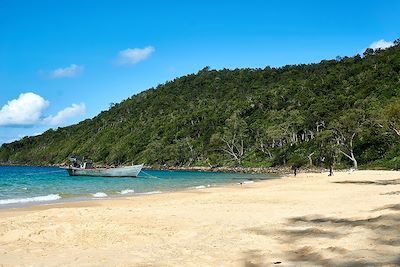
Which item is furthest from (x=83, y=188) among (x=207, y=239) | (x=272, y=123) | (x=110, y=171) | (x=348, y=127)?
(x=272, y=123)

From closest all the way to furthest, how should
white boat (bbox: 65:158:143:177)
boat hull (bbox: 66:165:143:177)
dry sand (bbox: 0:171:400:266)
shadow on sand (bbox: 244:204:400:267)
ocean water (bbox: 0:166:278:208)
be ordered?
1. shadow on sand (bbox: 244:204:400:267)
2. dry sand (bbox: 0:171:400:266)
3. ocean water (bbox: 0:166:278:208)
4. boat hull (bbox: 66:165:143:177)
5. white boat (bbox: 65:158:143:177)

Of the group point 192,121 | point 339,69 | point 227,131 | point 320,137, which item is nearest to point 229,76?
point 192,121

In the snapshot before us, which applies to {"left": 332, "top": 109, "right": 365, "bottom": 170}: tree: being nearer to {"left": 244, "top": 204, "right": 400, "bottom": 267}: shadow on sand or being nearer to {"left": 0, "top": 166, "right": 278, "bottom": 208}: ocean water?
{"left": 0, "top": 166, "right": 278, "bottom": 208}: ocean water

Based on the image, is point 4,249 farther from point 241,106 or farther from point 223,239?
point 241,106

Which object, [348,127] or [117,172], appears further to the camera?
[117,172]

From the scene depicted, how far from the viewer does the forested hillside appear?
70688 mm

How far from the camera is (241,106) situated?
140 meters

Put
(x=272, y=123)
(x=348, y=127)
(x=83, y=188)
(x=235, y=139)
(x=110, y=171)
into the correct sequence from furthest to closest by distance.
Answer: (x=272, y=123)
(x=235, y=139)
(x=110, y=171)
(x=348, y=127)
(x=83, y=188)

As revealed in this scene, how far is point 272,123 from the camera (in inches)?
4500

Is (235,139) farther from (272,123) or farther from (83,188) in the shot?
(83,188)

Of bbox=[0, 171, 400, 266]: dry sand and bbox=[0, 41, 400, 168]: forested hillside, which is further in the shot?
bbox=[0, 41, 400, 168]: forested hillside

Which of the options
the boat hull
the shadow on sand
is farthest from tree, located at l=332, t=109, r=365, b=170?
the shadow on sand

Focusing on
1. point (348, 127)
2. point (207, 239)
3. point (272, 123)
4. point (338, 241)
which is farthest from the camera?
point (272, 123)

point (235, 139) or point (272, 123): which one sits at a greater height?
point (272, 123)
